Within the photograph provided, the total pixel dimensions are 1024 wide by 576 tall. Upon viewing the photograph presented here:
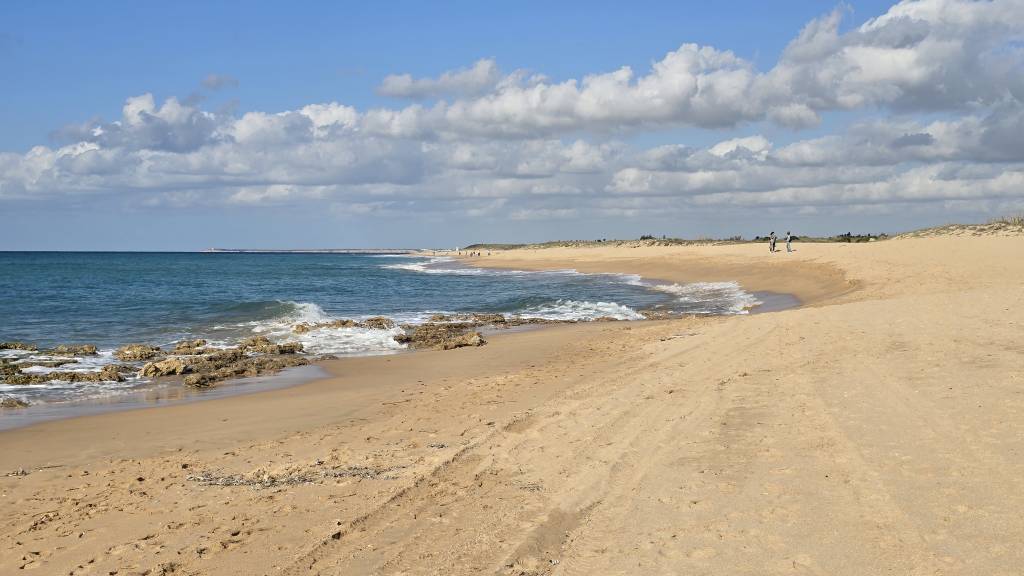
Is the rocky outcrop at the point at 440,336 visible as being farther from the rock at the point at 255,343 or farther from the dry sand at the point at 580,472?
the dry sand at the point at 580,472

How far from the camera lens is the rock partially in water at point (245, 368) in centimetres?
1301

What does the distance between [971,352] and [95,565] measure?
10336 millimetres

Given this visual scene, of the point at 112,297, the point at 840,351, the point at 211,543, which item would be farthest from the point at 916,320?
the point at 112,297

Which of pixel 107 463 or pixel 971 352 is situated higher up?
pixel 971 352

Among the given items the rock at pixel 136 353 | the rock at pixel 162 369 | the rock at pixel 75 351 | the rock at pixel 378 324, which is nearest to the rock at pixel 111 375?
the rock at pixel 162 369

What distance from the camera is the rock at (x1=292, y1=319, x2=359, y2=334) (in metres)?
20.8

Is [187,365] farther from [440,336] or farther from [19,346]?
[440,336]

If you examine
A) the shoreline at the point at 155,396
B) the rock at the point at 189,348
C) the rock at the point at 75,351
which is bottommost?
the shoreline at the point at 155,396

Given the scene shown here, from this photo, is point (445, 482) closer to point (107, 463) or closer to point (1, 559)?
point (1, 559)

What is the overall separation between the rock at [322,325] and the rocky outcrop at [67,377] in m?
7.20

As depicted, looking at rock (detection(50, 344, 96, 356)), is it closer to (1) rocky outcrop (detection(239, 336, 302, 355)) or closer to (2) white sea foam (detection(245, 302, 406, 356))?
(1) rocky outcrop (detection(239, 336, 302, 355))

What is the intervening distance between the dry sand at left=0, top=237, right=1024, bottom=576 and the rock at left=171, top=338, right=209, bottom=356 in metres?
5.45

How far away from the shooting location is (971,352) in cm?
991

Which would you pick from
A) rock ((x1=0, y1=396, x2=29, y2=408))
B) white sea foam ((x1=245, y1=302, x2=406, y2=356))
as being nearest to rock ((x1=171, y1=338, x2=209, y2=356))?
white sea foam ((x1=245, y1=302, x2=406, y2=356))
